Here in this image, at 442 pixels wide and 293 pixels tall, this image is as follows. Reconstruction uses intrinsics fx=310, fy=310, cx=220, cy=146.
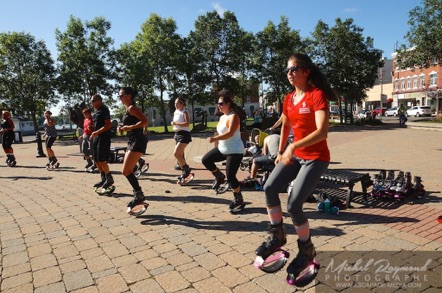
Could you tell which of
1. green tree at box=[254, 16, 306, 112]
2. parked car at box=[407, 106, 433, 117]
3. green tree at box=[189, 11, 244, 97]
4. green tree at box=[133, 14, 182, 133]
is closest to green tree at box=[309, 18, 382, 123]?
green tree at box=[254, 16, 306, 112]

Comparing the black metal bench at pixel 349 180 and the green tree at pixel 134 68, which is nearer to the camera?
the black metal bench at pixel 349 180

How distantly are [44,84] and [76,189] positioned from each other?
2542 cm

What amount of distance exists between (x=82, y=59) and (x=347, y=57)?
24649mm

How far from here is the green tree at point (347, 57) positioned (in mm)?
29734

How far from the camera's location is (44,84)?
28.2 m

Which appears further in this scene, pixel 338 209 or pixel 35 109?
pixel 35 109

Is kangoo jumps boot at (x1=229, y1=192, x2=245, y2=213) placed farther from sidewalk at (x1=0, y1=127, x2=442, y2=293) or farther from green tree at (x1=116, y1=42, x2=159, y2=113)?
green tree at (x1=116, y1=42, x2=159, y2=113)

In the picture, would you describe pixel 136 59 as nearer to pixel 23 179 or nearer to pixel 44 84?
pixel 44 84

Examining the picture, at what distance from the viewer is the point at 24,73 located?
92.4 feet

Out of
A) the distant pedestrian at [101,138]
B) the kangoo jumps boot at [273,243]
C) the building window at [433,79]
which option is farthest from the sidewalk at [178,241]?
the building window at [433,79]

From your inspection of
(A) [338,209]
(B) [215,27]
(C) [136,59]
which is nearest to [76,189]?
(A) [338,209]

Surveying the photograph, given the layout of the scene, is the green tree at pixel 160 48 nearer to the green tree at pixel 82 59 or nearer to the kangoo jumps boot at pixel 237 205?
the green tree at pixel 82 59

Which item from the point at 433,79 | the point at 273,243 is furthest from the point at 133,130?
the point at 433,79

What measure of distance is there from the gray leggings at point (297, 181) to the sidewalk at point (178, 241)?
0.69m
